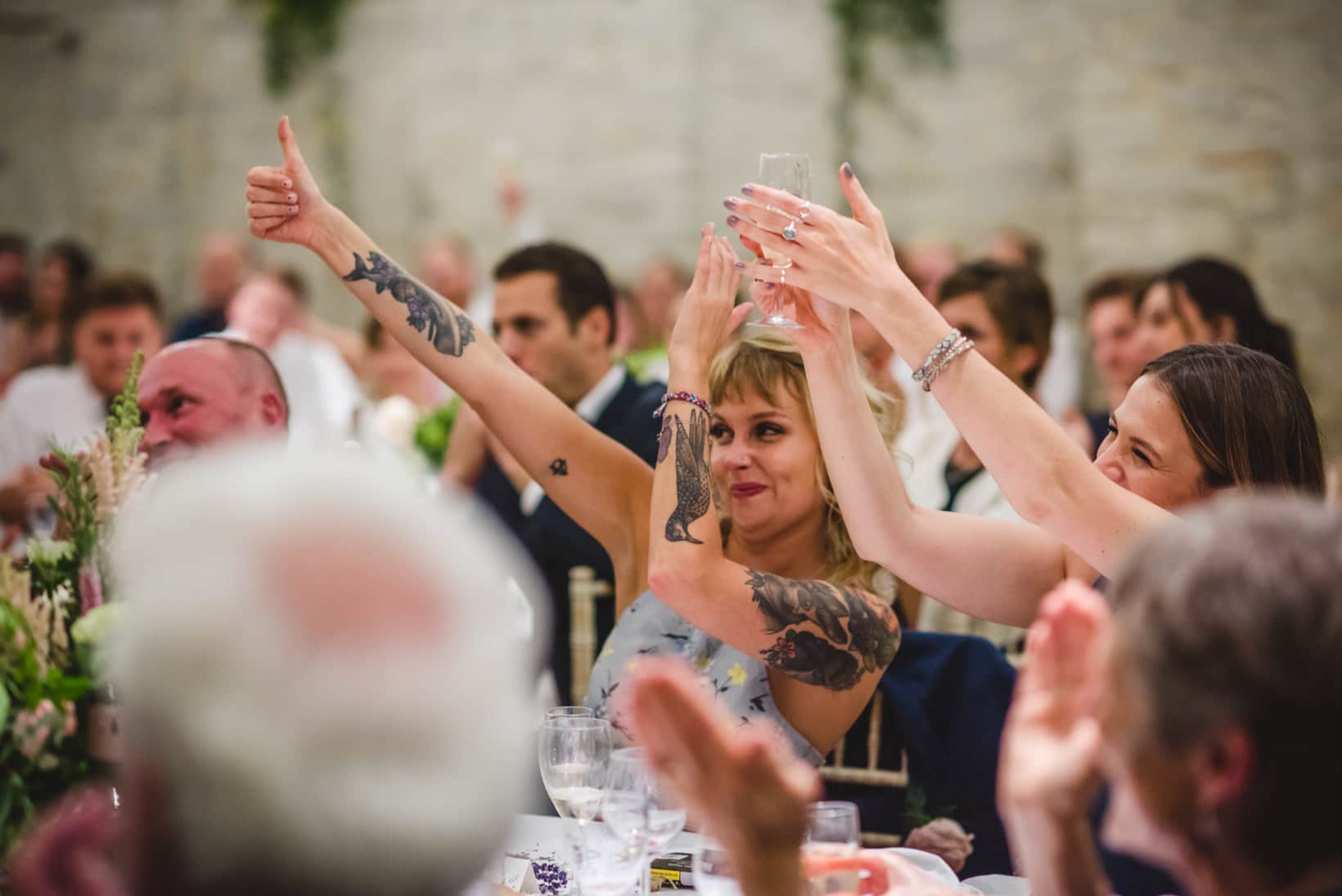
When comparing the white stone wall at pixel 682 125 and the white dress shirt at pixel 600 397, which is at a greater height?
the white stone wall at pixel 682 125

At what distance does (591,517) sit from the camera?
265 centimetres

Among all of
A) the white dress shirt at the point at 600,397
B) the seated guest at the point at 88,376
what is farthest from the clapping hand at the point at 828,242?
the seated guest at the point at 88,376

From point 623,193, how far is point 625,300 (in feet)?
4.46

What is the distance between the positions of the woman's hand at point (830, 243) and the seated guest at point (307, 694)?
1.09 m

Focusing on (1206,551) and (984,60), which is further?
(984,60)

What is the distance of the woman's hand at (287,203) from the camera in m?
2.32

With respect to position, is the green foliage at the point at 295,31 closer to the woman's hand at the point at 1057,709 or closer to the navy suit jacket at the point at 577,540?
the navy suit jacket at the point at 577,540

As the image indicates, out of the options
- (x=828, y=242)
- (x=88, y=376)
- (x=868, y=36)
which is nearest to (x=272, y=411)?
(x=828, y=242)

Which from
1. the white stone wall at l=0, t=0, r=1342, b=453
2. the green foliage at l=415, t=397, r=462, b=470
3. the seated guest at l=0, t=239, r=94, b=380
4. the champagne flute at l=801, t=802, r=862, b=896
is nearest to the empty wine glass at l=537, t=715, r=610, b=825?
the champagne flute at l=801, t=802, r=862, b=896

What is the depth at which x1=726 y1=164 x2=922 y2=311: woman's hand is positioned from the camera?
1912mm

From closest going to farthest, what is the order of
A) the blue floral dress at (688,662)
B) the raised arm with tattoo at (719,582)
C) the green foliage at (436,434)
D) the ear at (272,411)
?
the raised arm with tattoo at (719,582)
the blue floral dress at (688,662)
the ear at (272,411)
the green foliage at (436,434)

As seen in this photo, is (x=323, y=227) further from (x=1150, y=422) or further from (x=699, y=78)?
(x=699, y=78)

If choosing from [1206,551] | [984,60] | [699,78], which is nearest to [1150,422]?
[1206,551]

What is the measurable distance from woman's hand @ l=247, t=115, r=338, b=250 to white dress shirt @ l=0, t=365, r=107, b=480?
2.94 meters
